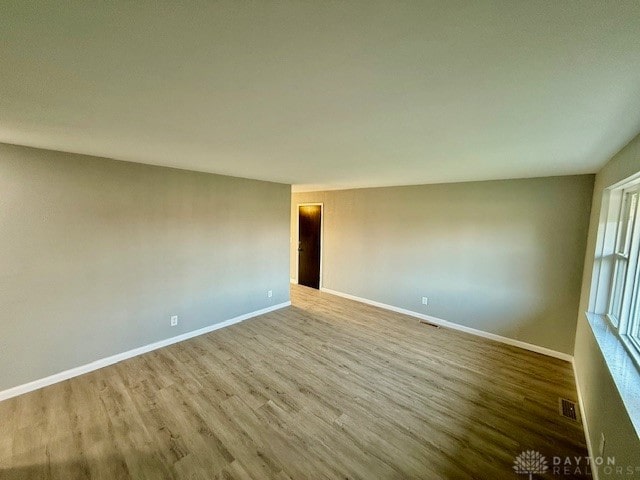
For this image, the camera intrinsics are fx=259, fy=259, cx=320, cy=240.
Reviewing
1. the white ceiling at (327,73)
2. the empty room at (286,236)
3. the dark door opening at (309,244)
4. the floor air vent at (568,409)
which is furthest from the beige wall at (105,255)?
the floor air vent at (568,409)

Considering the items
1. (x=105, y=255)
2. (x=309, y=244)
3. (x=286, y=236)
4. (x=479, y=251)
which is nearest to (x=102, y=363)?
(x=105, y=255)

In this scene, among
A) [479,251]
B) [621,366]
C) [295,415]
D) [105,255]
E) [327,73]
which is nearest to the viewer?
[327,73]

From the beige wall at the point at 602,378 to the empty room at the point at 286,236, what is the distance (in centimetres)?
3

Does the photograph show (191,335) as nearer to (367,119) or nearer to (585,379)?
(367,119)

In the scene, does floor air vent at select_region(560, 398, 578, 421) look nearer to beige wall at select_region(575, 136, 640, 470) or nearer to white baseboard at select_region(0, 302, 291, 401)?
beige wall at select_region(575, 136, 640, 470)

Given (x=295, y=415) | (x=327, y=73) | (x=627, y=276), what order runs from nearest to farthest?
(x=327, y=73) < (x=627, y=276) < (x=295, y=415)

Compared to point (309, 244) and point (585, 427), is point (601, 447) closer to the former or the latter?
point (585, 427)

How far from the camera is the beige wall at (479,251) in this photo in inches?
123

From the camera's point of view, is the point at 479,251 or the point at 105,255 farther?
the point at 479,251

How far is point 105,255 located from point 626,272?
15.7 feet

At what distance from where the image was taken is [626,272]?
2043 millimetres

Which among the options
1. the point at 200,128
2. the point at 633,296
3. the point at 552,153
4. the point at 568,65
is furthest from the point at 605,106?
the point at 200,128

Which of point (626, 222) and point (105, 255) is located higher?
point (626, 222)

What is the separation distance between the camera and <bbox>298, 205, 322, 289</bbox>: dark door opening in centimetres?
600
